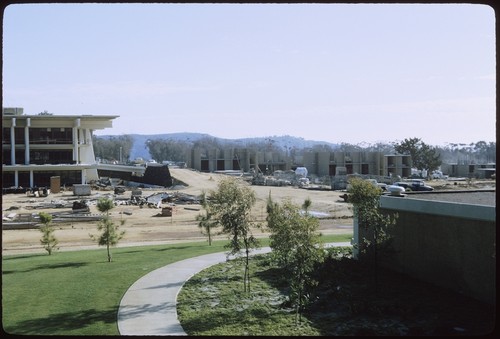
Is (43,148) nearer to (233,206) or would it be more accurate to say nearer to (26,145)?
(26,145)

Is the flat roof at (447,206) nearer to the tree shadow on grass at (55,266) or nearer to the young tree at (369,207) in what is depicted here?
the young tree at (369,207)

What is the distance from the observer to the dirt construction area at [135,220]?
35.6 m

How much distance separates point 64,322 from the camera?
44.4ft

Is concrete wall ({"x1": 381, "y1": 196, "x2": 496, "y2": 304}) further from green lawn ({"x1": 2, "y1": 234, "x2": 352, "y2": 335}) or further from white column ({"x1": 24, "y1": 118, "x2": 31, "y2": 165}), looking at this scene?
white column ({"x1": 24, "y1": 118, "x2": 31, "y2": 165})

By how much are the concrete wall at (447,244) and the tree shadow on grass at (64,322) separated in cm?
1107

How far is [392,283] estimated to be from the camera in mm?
18609

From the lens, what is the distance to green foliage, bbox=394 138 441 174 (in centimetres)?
11819

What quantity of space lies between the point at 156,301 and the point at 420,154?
113 metres

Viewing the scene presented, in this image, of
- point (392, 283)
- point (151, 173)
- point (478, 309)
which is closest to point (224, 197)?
point (392, 283)

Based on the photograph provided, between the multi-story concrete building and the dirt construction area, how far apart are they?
723cm

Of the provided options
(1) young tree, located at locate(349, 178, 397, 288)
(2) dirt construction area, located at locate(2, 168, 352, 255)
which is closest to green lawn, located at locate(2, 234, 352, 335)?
(2) dirt construction area, located at locate(2, 168, 352, 255)

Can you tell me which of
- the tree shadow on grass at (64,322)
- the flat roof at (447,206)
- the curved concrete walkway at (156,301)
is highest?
the flat roof at (447,206)

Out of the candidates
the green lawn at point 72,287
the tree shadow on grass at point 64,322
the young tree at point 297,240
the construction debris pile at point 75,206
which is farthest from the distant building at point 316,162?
the tree shadow on grass at point 64,322

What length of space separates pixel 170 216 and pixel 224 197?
33220 mm
